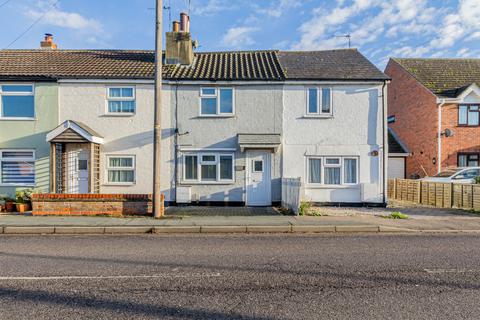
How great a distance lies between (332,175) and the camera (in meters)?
13.6

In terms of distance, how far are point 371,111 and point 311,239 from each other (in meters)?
8.47

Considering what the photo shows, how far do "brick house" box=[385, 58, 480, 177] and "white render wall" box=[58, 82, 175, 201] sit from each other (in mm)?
16073

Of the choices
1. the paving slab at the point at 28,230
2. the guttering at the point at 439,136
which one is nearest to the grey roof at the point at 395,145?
the guttering at the point at 439,136

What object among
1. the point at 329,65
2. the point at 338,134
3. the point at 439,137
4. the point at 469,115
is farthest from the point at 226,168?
the point at 469,115

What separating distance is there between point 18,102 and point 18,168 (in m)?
3.01

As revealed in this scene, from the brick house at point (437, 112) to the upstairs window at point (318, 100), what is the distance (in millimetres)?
9061

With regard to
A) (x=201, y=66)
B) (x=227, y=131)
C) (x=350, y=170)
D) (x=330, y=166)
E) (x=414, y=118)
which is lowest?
(x=350, y=170)

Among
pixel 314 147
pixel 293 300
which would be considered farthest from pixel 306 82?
pixel 293 300

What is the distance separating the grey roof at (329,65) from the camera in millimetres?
13641

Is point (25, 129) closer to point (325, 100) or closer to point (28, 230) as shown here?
point (28, 230)

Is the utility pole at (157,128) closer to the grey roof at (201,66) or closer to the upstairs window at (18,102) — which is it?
the grey roof at (201,66)

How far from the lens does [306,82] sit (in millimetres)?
13664

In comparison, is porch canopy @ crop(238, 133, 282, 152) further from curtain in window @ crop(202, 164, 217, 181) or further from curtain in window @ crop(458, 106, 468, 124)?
curtain in window @ crop(458, 106, 468, 124)

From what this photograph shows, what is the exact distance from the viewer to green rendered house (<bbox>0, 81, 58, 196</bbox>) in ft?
43.5
